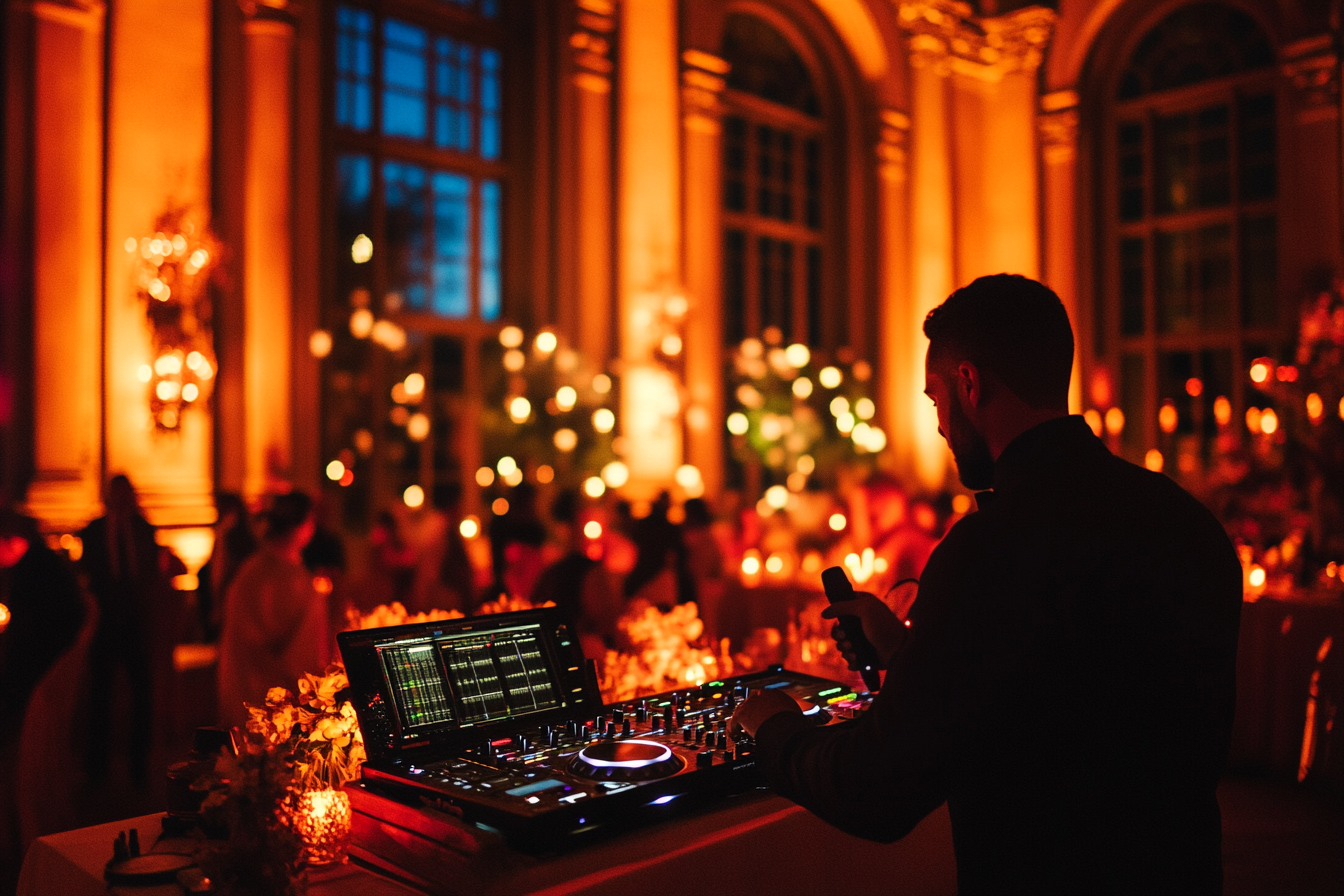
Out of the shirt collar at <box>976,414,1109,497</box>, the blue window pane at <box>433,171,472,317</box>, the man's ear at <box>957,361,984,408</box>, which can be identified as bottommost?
the shirt collar at <box>976,414,1109,497</box>

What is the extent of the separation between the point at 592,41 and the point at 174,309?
19.0 feet

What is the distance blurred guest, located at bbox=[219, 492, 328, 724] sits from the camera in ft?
15.0

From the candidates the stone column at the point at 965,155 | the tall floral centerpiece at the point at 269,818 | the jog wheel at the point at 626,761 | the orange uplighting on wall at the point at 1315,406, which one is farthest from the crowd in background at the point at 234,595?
the stone column at the point at 965,155

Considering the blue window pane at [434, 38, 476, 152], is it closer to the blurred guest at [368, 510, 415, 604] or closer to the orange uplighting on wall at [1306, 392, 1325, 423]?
the blurred guest at [368, 510, 415, 604]

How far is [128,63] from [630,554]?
5769mm

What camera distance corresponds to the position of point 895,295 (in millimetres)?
15227

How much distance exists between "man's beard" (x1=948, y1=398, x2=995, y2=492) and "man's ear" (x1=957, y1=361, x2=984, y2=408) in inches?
0.8

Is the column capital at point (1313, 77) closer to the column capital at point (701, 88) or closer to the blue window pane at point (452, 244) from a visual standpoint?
the column capital at point (701, 88)

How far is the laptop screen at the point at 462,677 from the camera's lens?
7.22ft

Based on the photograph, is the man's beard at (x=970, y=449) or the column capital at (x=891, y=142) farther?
the column capital at (x=891, y=142)

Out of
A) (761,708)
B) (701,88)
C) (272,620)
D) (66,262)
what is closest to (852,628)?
(761,708)

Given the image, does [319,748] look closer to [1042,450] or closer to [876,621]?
[876,621]

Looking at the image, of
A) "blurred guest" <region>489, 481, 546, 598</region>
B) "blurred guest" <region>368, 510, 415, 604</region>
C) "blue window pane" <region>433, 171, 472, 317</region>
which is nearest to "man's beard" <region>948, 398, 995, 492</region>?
"blurred guest" <region>489, 481, 546, 598</region>

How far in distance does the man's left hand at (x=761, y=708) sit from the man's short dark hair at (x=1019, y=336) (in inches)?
24.7
